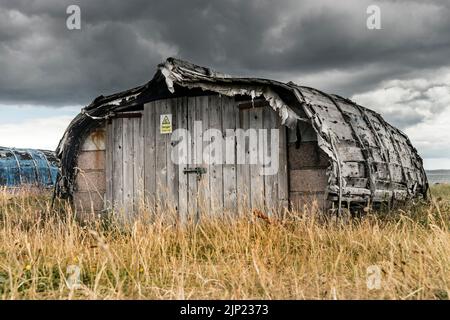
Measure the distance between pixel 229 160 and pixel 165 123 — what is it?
1.51 metres

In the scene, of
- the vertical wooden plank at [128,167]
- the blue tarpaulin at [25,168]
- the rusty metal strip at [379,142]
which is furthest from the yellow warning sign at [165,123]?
the blue tarpaulin at [25,168]

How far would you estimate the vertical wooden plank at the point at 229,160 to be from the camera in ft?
29.4

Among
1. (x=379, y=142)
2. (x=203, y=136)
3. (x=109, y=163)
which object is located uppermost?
(x=203, y=136)

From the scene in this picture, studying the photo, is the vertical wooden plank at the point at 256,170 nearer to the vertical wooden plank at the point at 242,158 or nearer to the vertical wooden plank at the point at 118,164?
the vertical wooden plank at the point at 242,158

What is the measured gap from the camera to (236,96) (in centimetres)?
905

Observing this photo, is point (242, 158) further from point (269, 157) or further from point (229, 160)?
point (269, 157)

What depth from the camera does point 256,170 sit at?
875cm

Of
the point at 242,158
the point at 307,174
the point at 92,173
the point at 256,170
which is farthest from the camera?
the point at 92,173

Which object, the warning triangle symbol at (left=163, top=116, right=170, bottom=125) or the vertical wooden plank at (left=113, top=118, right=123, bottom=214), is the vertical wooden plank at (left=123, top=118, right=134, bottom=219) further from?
the warning triangle symbol at (left=163, top=116, right=170, bottom=125)

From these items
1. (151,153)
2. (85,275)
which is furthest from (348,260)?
(151,153)

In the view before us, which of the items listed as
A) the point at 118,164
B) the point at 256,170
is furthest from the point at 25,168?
the point at 256,170

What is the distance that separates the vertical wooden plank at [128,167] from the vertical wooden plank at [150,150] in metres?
0.32

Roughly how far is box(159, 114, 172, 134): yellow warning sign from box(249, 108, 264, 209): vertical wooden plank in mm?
1633

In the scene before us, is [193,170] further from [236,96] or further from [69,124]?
[69,124]
